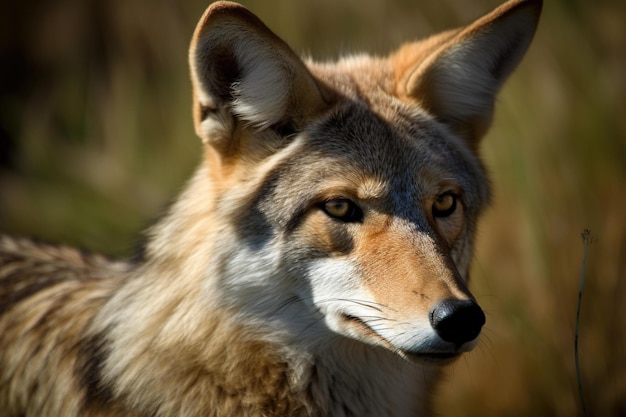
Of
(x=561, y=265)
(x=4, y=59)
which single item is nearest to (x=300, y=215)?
(x=561, y=265)

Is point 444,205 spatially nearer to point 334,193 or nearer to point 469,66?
point 334,193

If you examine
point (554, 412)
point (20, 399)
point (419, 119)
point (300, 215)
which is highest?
point (419, 119)

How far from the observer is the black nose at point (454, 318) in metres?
2.99

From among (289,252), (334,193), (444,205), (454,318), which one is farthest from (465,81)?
(454,318)

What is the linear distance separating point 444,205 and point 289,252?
74 cm

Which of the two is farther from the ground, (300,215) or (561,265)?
(300,215)

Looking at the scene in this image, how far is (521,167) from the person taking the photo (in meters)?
5.80

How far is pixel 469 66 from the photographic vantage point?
13.0ft

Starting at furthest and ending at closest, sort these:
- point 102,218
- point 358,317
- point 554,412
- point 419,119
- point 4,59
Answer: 1. point 4,59
2. point 102,218
3. point 554,412
4. point 419,119
5. point 358,317

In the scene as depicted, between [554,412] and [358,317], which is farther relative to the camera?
[554,412]

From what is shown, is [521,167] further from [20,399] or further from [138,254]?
[20,399]

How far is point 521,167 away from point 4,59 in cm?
701

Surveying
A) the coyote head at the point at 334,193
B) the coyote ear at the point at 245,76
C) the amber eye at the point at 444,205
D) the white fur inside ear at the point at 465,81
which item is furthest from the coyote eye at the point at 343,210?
the white fur inside ear at the point at 465,81

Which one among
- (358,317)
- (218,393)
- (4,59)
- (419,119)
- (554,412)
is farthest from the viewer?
(4,59)
